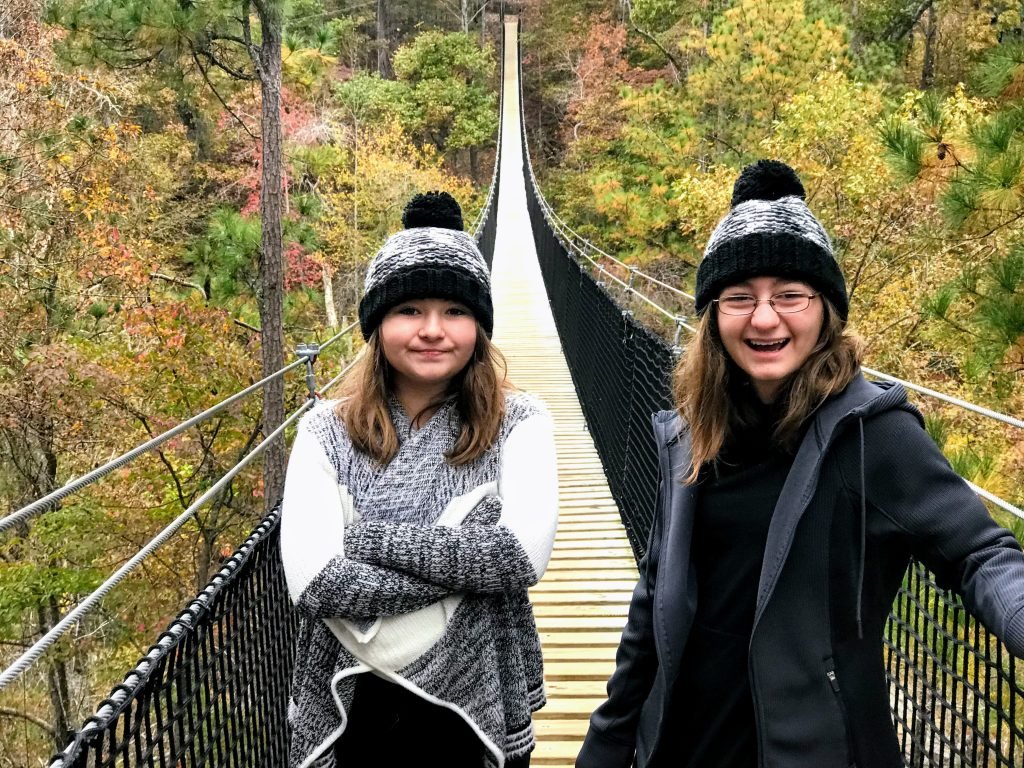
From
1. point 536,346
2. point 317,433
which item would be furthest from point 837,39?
point 317,433

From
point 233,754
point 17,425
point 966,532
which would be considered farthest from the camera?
point 17,425

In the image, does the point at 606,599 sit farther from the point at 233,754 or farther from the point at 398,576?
the point at 398,576

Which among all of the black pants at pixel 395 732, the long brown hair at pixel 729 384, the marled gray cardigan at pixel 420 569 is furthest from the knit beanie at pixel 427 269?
the black pants at pixel 395 732

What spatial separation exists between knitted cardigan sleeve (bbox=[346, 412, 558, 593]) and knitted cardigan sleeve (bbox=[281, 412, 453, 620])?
2 centimetres

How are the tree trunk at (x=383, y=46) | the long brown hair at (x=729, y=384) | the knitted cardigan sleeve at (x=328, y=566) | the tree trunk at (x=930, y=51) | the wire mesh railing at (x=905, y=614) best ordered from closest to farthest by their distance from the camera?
the long brown hair at (x=729, y=384) < the knitted cardigan sleeve at (x=328, y=566) < the wire mesh railing at (x=905, y=614) < the tree trunk at (x=930, y=51) < the tree trunk at (x=383, y=46)

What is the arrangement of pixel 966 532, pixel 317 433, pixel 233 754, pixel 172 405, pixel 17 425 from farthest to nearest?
pixel 172 405 < pixel 17 425 < pixel 233 754 < pixel 317 433 < pixel 966 532

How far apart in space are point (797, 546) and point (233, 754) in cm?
112

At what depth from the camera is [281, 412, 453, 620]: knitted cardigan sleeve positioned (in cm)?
126

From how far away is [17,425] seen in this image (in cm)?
845

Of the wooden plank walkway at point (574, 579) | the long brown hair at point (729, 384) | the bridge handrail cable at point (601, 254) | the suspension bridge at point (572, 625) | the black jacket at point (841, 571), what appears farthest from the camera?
the bridge handrail cable at point (601, 254)

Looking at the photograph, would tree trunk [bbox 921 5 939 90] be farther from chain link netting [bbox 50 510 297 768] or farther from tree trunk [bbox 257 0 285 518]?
chain link netting [bbox 50 510 297 768]

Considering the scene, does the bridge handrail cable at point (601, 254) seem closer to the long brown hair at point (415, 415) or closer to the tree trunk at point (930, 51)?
the long brown hair at point (415, 415)

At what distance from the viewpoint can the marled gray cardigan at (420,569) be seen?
1272 millimetres

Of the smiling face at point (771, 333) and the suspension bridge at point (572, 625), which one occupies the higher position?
the smiling face at point (771, 333)
